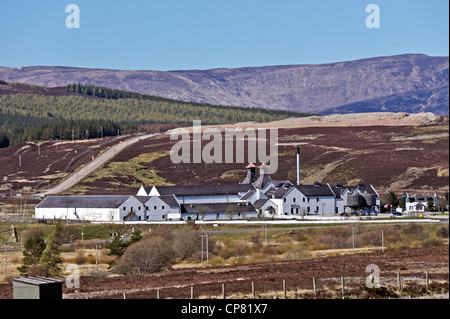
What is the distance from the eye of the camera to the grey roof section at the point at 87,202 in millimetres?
90625

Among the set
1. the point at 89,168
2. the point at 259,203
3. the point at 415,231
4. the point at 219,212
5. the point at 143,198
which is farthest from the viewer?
the point at 89,168

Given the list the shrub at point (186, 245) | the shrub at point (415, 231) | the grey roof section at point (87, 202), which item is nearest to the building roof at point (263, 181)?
the grey roof section at point (87, 202)

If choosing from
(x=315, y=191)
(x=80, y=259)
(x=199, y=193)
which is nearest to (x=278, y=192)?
(x=315, y=191)

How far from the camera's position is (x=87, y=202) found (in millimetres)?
93250

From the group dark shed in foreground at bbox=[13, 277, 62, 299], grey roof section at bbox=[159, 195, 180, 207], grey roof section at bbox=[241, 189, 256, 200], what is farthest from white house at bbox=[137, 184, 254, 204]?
dark shed in foreground at bbox=[13, 277, 62, 299]

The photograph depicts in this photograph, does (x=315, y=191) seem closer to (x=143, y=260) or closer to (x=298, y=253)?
(x=298, y=253)

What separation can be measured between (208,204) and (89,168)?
5886 centimetres

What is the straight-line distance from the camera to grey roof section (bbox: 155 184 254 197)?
98.8m

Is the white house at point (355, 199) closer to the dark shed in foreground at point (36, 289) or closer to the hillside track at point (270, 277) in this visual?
the hillside track at point (270, 277)

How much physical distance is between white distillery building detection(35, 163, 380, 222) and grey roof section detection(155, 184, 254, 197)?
0.40 feet

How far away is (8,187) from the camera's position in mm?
137375

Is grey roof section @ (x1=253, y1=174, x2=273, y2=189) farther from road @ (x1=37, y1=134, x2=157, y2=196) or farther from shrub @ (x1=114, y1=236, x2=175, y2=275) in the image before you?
shrub @ (x1=114, y1=236, x2=175, y2=275)
